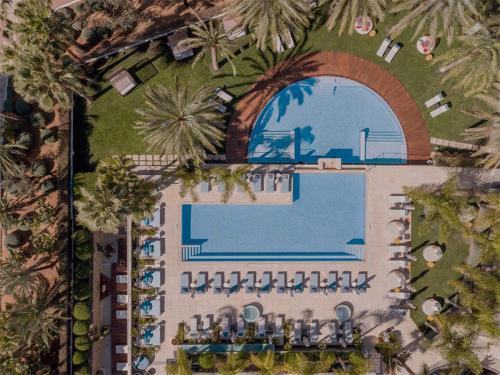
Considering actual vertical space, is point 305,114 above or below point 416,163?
above

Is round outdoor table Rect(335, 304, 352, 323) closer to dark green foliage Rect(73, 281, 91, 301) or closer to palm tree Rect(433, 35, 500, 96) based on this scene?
palm tree Rect(433, 35, 500, 96)

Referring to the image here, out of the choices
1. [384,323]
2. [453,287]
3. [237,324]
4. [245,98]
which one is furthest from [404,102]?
[237,324]

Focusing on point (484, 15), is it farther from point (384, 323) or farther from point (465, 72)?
point (384, 323)

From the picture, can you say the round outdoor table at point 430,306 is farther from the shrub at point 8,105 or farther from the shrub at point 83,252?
the shrub at point 8,105

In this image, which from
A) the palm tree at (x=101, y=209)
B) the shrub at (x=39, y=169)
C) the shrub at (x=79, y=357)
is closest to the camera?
the palm tree at (x=101, y=209)

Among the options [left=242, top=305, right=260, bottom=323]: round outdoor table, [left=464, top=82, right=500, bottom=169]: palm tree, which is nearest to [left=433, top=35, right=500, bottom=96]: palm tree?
[left=464, top=82, right=500, bottom=169]: palm tree

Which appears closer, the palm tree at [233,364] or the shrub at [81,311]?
the palm tree at [233,364]

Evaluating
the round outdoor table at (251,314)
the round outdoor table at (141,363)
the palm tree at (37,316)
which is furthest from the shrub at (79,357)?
the round outdoor table at (251,314)
